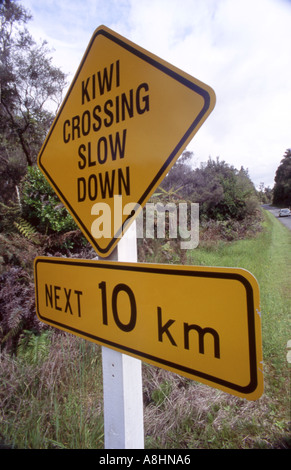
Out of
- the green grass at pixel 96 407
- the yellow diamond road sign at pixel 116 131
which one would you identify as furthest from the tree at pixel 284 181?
→ the yellow diamond road sign at pixel 116 131

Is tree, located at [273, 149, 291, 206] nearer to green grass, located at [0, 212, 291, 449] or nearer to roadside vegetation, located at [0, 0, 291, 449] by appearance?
roadside vegetation, located at [0, 0, 291, 449]

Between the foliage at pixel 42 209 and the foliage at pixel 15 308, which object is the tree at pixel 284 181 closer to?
the foliage at pixel 42 209

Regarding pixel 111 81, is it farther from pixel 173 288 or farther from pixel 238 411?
pixel 238 411

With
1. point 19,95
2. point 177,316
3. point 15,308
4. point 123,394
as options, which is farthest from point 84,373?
point 19,95

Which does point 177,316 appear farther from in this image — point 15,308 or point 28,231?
point 28,231

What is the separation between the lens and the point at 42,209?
479cm

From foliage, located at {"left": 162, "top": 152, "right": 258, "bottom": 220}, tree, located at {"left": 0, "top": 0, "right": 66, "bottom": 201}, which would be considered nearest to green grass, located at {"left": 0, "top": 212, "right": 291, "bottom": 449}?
foliage, located at {"left": 162, "top": 152, "right": 258, "bottom": 220}

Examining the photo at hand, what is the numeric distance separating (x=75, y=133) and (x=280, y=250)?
8.76 m

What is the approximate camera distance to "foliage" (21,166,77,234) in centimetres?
474

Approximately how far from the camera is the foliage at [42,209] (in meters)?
4.74

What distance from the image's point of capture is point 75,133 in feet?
4.35

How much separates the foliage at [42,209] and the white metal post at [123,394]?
3731mm

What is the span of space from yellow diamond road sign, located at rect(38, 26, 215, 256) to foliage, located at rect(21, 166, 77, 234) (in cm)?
340
